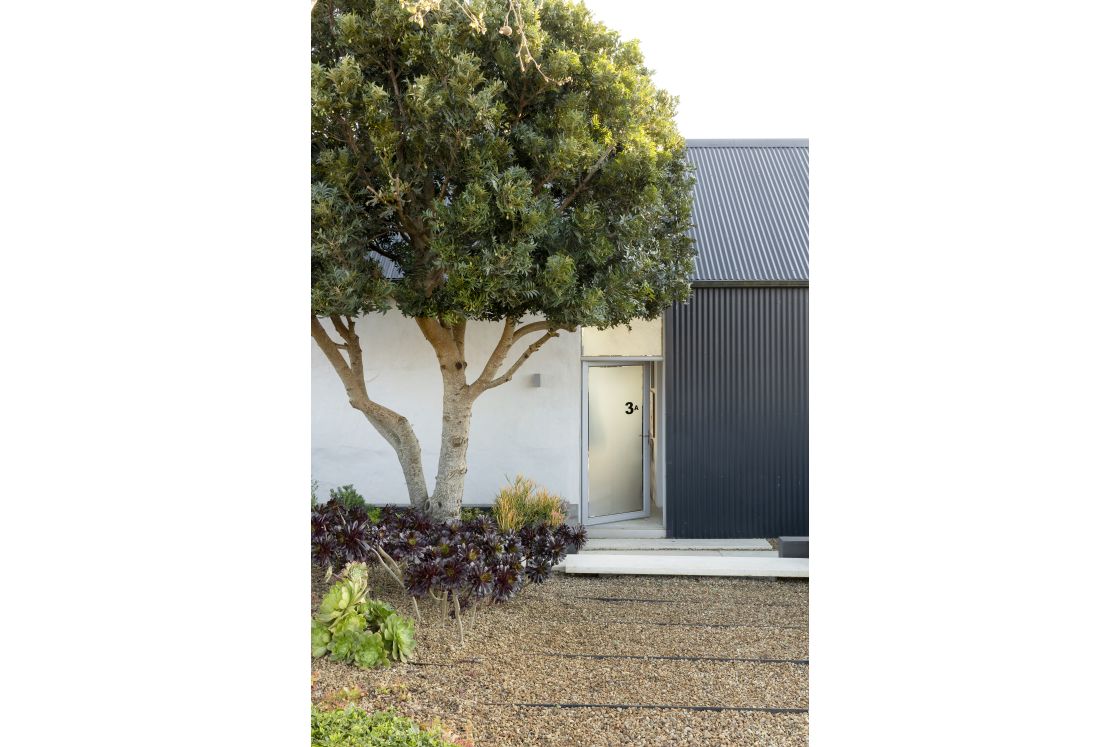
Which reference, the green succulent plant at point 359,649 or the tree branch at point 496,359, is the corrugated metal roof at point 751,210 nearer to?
the tree branch at point 496,359

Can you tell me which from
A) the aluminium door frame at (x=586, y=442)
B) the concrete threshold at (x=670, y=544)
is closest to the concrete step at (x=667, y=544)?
the concrete threshold at (x=670, y=544)

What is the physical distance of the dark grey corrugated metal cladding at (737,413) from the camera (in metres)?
9.02

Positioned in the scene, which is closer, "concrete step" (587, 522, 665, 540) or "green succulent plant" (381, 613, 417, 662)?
"green succulent plant" (381, 613, 417, 662)

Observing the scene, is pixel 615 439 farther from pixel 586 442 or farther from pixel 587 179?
pixel 587 179

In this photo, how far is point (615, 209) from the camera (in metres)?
6.77

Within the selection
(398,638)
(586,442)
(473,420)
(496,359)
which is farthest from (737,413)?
(398,638)

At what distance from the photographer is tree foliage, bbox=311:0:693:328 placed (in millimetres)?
5590

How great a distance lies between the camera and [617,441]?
10.0 metres

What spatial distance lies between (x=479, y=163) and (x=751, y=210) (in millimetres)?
5576

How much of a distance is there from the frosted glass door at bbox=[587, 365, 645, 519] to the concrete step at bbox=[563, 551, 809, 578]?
7.86 ft

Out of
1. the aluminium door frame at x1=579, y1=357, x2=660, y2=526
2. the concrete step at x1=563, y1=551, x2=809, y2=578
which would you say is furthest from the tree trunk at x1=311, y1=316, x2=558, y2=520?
the aluminium door frame at x1=579, y1=357, x2=660, y2=526

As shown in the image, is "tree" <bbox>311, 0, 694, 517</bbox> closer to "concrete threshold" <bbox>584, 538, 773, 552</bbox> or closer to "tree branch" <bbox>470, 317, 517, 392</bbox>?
"tree branch" <bbox>470, 317, 517, 392</bbox>

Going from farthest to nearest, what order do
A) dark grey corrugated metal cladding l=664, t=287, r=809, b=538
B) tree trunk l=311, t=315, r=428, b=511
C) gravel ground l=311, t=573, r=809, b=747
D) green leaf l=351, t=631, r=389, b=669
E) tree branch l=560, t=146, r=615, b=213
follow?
dark grey corrugated metal cladding l=664, t=287, r=809, b=538, tree trunk l=311, t=315, r=428, b=511, tree branch l=560, t=146, r=615, b=213, green leaf l=351, t=631, r=389, b=669, gravel ground l=311, t=573, r=809, b=747
